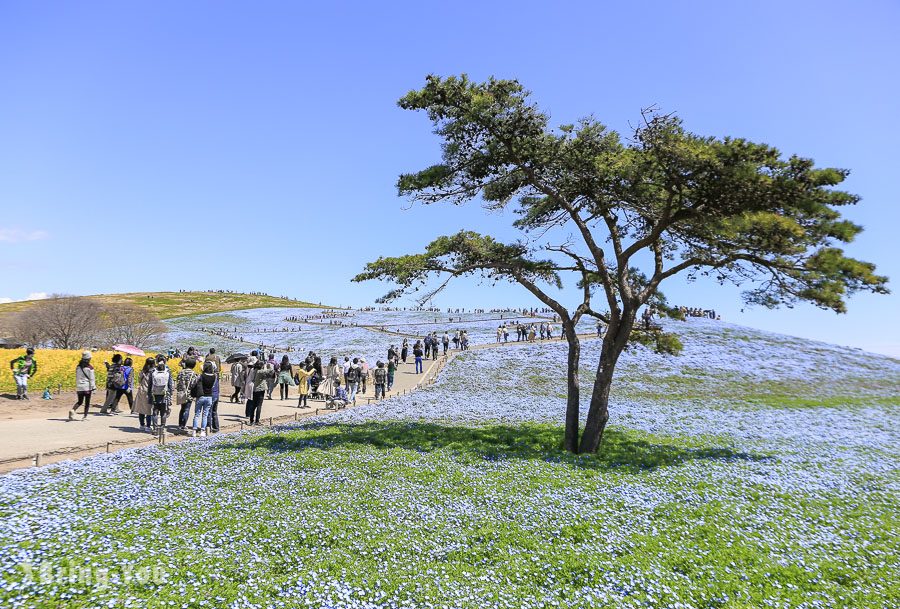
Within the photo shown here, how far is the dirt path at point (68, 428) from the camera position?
11.3 m

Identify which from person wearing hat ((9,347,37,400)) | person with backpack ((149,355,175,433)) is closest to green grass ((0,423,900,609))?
person with backpack ((149,355,175,433))

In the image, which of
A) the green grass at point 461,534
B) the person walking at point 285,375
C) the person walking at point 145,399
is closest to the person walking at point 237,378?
the person walking at point 285,375

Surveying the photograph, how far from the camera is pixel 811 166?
1116cm

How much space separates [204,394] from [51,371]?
54.6 feet

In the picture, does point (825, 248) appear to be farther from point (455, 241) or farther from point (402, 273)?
point (402, 273)

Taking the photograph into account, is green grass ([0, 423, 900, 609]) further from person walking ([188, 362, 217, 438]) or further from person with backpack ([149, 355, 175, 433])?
person with backpack ([149, 355, 175, 433])

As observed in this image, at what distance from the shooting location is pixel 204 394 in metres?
14.0

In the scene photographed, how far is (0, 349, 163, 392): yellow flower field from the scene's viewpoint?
2281 centimetres

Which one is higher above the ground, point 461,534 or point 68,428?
point 461,534

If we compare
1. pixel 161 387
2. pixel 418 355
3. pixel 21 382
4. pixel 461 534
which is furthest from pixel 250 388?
pixel 418 355

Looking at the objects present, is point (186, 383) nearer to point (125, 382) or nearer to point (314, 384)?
point (125, 382)

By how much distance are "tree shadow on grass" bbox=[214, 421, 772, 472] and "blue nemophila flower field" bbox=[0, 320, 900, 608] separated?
11cm

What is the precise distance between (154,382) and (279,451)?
15.4 feet

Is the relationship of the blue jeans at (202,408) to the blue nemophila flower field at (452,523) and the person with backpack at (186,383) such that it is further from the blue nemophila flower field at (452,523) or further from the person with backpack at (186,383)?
the blue nemophila flower field at (452,523)
